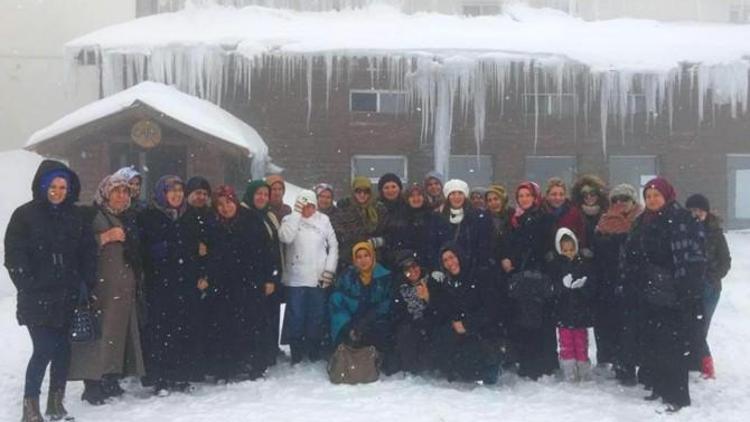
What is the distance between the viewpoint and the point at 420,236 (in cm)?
677

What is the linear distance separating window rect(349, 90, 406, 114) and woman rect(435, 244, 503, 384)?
9608 mm

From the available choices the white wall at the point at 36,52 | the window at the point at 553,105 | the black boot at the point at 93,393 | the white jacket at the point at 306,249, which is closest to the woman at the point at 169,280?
the black boot at the point at 93,393

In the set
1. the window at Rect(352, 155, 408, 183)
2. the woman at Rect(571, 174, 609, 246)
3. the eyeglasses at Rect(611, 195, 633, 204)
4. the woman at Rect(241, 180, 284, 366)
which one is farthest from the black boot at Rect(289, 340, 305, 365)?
the window at Rect(352, 155, 408, 183)

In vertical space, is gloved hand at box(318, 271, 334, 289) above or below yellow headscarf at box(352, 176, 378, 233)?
below

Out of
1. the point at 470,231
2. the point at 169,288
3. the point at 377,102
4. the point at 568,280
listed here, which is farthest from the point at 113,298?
the point at 377,102

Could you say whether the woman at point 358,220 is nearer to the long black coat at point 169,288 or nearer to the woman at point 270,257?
the woman at point 270,257

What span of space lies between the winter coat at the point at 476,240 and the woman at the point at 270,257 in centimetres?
160

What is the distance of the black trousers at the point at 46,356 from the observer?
5129 mm

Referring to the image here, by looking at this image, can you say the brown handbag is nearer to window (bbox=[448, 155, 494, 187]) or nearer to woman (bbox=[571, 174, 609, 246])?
woman (bbox=[571, 174, 609, 246])

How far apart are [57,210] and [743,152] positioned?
15.6 metres

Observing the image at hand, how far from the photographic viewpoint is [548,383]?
638 cm

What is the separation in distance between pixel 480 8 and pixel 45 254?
14.6 m

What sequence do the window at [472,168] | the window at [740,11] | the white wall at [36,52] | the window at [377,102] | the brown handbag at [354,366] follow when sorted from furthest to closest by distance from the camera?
the white wall at [36,52]
the window at [740,11]
the window at [472,168]
the window at [377,102]
the brown handbag at [354,366]

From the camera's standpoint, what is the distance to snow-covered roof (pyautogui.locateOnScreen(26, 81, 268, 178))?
1189 cm
